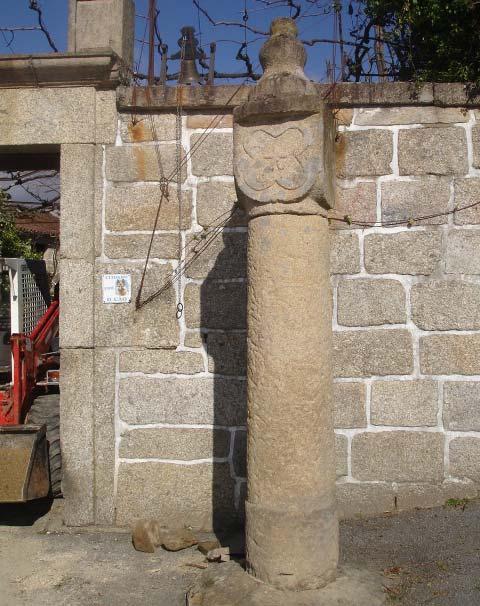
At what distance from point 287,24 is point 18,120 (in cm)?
238

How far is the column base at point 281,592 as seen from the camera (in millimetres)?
3201

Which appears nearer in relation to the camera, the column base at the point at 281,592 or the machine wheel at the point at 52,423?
the column base at the point at 281,592

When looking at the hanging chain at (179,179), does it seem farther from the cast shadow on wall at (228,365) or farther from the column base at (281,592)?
the column base at (281,592)

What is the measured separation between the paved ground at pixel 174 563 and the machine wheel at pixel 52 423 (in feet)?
1.82

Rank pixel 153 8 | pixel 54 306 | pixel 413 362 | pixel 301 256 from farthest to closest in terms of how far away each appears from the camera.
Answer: pixel 54 306 < pixel 153 8 < pixel 413 362 < pixel 301 256

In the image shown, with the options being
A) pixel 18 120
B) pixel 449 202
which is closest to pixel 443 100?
pixel 449 202

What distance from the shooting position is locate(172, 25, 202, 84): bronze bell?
5.81 metres

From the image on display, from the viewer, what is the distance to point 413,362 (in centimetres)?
462

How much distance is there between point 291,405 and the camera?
3.32 meters

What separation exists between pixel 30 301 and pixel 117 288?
232 cm

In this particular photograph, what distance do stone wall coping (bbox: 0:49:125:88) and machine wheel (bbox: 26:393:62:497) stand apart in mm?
2575

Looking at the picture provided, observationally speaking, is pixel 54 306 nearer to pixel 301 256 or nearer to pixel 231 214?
pixel 231 214

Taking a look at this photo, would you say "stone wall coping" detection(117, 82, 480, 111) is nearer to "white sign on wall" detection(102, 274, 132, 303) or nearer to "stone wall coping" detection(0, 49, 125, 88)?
"stone wall coping" detection(0, 49, 125, 88)

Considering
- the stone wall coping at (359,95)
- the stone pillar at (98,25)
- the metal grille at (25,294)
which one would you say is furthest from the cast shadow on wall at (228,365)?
the metal grille at (25,294)
